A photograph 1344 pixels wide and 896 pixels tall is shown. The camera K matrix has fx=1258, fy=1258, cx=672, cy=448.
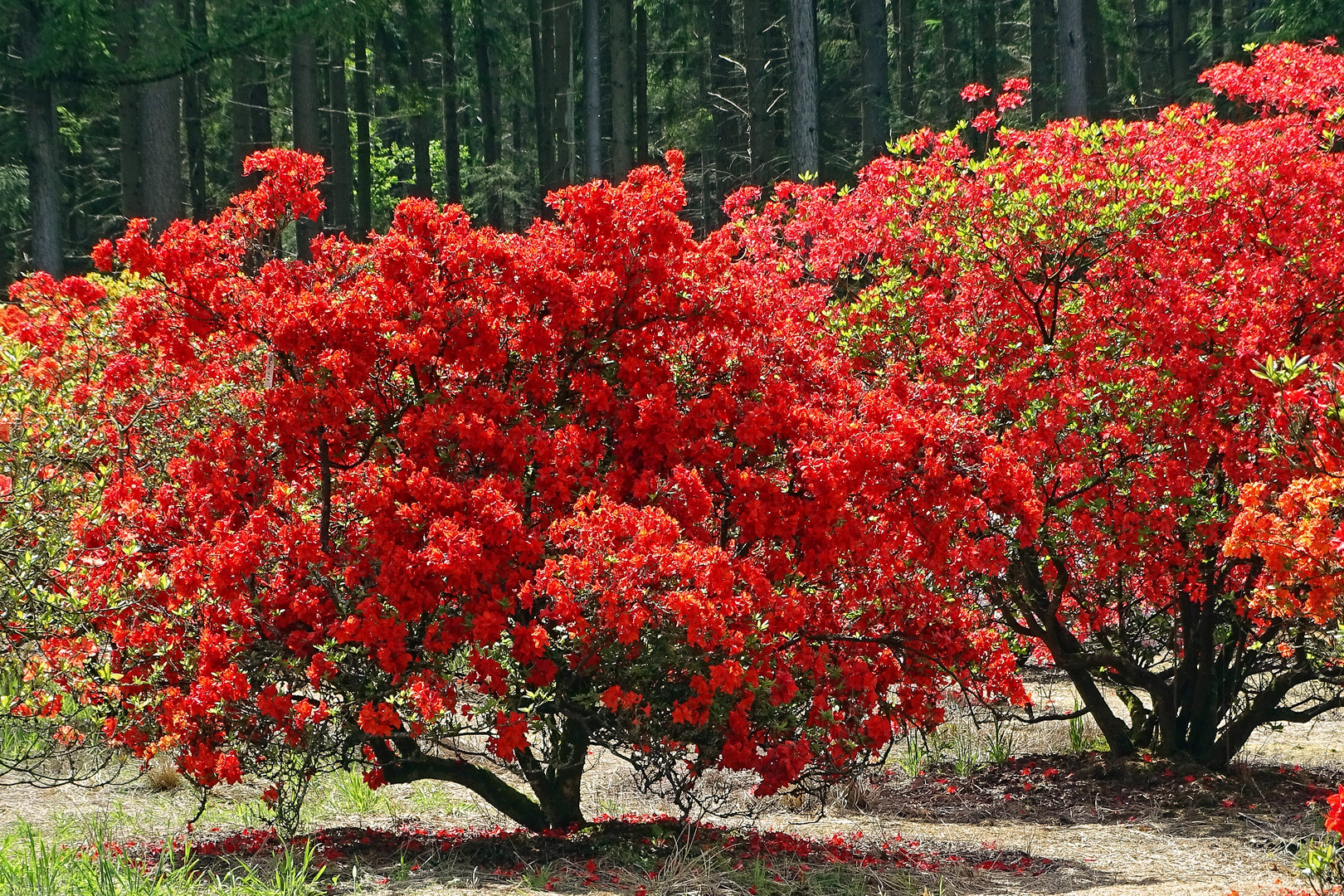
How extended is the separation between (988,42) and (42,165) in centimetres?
1802

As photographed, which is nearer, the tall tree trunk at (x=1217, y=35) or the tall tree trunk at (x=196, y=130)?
the tall tree trunk at (x=1217, y=35)

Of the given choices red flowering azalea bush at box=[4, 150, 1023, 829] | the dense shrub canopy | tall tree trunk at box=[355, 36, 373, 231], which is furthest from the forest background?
red flowering azalea bush at box=[4, 150, 1023, 829]

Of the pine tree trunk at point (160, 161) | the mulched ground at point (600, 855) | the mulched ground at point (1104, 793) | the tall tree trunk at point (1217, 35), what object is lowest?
the mulched ground at point (1104, 793)

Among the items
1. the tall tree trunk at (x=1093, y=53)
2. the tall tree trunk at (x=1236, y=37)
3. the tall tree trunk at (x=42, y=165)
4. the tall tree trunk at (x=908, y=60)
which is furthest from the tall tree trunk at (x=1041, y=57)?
the tall tree trunk at (x=42, y=165)

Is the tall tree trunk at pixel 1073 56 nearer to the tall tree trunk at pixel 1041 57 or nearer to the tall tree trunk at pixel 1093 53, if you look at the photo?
the tall tree trunk at pixel 1041 57

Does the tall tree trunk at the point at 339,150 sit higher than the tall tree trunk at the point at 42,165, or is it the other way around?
the tall tree trunk at the point at 339,150

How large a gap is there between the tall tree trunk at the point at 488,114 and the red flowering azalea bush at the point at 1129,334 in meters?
21.3

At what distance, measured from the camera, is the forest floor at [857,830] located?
18.5 ft

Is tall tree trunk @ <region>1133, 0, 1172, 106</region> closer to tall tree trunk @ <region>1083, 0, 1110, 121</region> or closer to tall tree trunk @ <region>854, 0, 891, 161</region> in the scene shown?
tall tree trunk @ <region>1083, 0, 1110, 121</region>

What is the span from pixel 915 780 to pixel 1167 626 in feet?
7.03

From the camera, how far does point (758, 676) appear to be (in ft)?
16.7

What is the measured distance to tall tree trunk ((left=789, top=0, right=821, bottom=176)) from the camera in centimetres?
1653

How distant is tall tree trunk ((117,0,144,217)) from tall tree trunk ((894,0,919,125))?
17.0m

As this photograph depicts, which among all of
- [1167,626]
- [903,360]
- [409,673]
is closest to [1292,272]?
[903,360]
